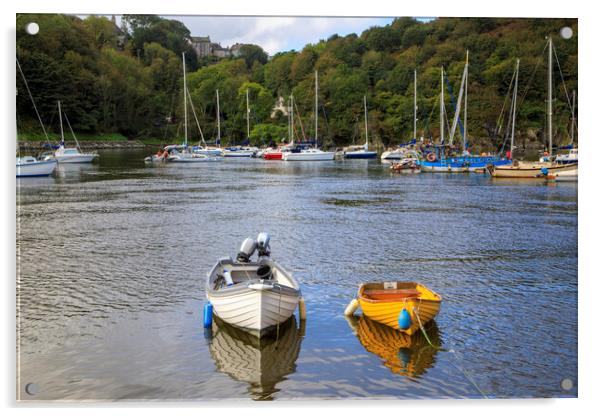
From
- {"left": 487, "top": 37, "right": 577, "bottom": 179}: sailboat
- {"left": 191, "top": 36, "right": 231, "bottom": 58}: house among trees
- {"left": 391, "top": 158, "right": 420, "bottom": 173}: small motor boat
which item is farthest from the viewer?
{"left": 391, "top": 158, "right": 420, "bottom": 173}: small motor boat

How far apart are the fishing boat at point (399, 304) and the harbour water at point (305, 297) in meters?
0.22

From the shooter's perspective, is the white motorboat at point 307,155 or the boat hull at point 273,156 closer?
the white motorboat at point 307,155

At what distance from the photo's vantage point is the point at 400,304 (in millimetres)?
10109

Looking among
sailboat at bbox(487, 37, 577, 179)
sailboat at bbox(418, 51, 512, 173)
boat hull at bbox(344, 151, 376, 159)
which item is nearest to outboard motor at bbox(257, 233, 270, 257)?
sailboat at bbox(487, 37, 577, 179)

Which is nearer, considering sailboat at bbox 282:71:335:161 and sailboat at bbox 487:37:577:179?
sailboat at bbox 487:37:577:179

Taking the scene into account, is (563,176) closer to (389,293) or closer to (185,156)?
(389,293)

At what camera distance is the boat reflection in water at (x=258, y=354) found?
28.0ft

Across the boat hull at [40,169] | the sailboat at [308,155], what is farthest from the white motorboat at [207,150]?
the boat hull at [40,169]

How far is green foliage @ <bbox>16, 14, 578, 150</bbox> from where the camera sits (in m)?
11.2

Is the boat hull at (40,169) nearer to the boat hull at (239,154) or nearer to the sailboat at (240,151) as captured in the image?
the sailboat at (240,151)

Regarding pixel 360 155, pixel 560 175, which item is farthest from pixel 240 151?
pixel 560 175

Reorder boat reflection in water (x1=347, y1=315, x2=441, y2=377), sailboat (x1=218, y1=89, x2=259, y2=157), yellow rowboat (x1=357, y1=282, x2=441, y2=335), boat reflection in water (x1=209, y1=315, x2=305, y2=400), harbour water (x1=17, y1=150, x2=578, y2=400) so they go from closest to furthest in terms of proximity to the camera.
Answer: harbour water (x1=17, y1=150, x2=578, y2=400) < boat reflection in water (x1=209, y1=315, x2=305, y2=400) < boat reflection in water (x1=347, y1=315, x2=441, y2=377) < yellow rowboat (x1=357, y1=282, x2=441, y2=335) < sailboat (x1=218, y1=89, x2=259, y2=157)

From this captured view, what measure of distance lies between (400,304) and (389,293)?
1009 millimetres

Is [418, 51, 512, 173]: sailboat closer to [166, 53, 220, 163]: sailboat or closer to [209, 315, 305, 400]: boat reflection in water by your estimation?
[166, 53, 220, 163]: sailboat
